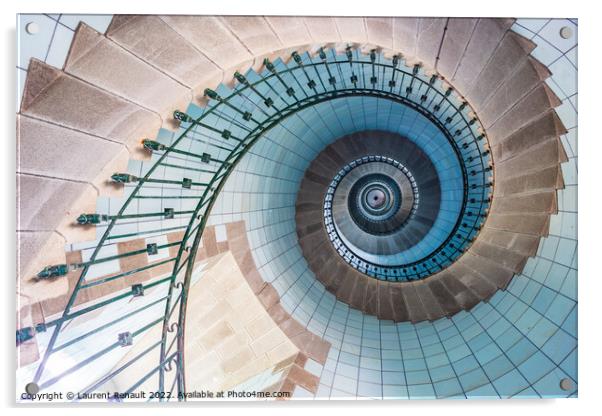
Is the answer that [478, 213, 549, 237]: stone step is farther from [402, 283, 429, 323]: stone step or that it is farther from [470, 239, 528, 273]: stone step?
[402, 283, 429, 323]: stone step

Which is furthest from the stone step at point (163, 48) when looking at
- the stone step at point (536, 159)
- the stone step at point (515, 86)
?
the stone step at point (536, 159)

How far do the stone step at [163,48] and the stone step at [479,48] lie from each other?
10.3 ft

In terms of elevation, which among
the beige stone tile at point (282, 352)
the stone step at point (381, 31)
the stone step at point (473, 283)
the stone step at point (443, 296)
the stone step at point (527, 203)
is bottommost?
the beige stone tile at point (282, 352)

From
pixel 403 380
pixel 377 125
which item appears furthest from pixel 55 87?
pixel 377 125

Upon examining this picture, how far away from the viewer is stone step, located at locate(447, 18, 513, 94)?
14.3 ft

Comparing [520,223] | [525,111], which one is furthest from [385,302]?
[525,111]

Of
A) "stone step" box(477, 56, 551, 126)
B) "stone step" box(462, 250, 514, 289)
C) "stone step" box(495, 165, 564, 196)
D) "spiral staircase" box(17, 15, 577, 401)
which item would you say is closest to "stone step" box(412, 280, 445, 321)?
"spiral staircase" box(17, 15, 577, 401)

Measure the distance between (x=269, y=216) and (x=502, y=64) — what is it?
4.91 m

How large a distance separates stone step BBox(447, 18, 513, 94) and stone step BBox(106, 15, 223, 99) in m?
3.12

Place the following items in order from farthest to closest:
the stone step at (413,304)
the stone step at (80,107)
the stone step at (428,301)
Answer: the stone step at (413,304) < the stone step at (428,301) < the stone step at (80,107)

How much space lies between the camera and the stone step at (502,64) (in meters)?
4.47

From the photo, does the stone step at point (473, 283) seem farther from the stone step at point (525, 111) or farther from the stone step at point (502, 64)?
the stone step at point (502, 64)

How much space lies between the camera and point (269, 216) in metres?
7.82

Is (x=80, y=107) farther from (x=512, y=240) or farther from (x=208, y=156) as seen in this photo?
(x=512, y=240)
